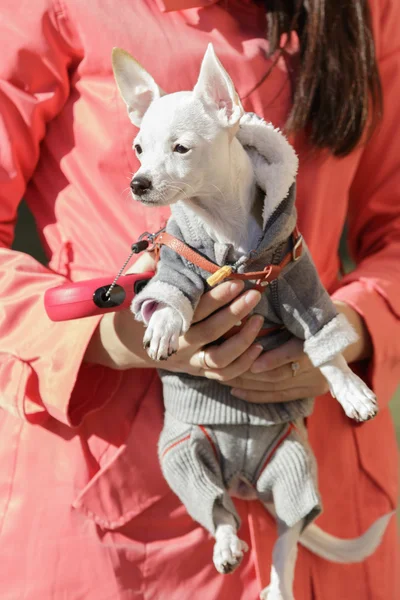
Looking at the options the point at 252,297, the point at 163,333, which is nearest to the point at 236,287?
the point at 252,297

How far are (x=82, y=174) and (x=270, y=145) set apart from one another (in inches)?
12.7

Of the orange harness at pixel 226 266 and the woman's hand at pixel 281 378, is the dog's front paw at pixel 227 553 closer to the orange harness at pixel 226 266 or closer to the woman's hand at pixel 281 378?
the woman's hand at pixel 281 378

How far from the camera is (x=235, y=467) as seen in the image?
0.97 m

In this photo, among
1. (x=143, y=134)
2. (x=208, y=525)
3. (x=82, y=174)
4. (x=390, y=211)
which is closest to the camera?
(x=143, y=134)

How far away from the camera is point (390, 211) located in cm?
120

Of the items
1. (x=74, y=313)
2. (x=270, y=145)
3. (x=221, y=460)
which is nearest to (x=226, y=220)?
(x=270, y=145)

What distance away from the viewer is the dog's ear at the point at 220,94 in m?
0.78

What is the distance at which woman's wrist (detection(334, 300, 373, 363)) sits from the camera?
3.40 feet

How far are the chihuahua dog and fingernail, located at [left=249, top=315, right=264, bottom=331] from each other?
17mm

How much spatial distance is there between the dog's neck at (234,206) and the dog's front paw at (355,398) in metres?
0.20

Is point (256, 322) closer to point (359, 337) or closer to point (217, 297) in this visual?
point (217, 297)

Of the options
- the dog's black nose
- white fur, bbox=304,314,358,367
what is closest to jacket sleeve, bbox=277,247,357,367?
white fur, bbox=304,314,358,367

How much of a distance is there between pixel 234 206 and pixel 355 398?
0.88 ft

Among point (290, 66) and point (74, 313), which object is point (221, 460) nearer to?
point (74, 313)
